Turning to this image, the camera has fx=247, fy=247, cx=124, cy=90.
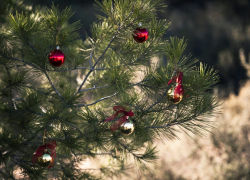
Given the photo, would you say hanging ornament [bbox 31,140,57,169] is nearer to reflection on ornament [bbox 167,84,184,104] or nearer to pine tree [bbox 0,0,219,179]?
pine tree [bbox 0,0,219,179]

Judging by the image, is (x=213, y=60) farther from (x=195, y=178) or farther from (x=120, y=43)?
(x=120, y=43)

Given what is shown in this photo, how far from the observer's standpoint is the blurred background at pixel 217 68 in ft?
5.91

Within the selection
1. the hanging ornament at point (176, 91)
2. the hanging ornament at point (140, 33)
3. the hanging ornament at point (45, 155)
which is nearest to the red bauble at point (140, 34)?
the hanging ornament at point (140, 33)

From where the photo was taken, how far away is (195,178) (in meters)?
1.88

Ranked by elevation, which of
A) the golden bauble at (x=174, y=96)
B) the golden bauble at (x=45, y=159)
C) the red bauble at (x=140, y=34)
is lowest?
the golden bauble at (x=45, y=159)

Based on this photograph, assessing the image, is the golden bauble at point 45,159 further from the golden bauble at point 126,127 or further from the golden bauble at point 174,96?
the golden bauble at point 174,96

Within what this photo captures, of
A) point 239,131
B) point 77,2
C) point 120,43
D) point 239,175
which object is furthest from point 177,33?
point 120,43

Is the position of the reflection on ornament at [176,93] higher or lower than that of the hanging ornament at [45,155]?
higher

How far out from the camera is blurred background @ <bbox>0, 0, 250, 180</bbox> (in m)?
1.80

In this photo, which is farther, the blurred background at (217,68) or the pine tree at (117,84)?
the blurred background at (217,68)

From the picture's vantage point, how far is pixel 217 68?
3734 mm

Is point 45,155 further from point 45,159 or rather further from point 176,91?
point 176,91

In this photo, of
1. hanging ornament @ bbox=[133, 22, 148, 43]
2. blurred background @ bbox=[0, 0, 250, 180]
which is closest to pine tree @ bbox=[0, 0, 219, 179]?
hanging ornament @ bbox=[133, 22, 148, 43]

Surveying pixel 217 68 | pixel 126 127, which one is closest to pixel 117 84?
pixel 126 127
